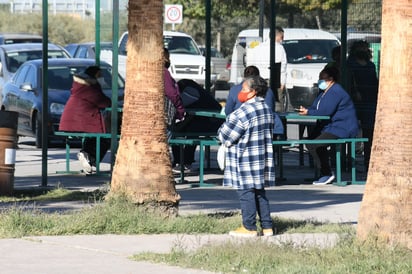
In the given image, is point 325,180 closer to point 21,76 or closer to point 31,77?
point 31,77

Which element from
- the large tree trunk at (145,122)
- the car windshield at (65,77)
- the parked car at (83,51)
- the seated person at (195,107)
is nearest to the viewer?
the large tree trunk at (145,122)

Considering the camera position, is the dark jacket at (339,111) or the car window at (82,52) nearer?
the dark jacket at (339,111)

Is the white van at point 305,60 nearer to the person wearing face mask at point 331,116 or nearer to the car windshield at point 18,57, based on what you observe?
the car windshield at point 18,57

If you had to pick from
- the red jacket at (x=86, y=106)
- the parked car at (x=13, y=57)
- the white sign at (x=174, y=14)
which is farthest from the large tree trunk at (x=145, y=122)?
the white sign at (x=174, y=14)

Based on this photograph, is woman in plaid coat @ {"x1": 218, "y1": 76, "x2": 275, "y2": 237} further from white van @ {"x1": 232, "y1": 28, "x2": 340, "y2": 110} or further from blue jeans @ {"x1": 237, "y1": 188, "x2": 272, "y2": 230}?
white van @ {"x1": 232, "y1": 28, "x2": 340, "y2": 110}

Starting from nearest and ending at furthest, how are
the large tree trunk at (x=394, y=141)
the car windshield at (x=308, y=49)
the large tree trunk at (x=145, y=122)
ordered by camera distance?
the large tree trunk at (x=394, y=141), the large tree trunk at (x=145, y=122), the car windshield at (x=308, y=49)

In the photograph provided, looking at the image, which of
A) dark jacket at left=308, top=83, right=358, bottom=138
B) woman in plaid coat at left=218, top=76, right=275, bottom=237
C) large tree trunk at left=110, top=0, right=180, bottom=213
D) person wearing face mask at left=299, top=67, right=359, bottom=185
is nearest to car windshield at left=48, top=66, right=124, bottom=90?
person wearing face mask at left=299, top=67, right=359, bottom=185

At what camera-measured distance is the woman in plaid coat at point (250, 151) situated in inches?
421

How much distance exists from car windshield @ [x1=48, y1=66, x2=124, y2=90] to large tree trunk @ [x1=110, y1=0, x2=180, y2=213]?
9727 mm

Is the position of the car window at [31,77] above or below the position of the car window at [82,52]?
below

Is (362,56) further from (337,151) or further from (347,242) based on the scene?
(347,242)

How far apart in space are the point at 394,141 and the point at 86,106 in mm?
7605

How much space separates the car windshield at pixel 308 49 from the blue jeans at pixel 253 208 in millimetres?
16866

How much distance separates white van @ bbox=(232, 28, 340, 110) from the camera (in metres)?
25.5
